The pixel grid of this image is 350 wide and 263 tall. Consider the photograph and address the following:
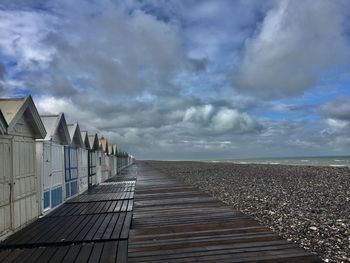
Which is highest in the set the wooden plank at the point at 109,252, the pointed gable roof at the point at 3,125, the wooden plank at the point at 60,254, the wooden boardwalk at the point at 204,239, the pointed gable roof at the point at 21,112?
the pointed gable roof at the point at 21,112

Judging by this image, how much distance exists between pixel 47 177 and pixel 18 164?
8.40ft

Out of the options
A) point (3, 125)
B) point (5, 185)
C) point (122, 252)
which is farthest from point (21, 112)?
point (122, 252)

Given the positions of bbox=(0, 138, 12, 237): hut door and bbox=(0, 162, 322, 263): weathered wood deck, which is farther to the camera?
bbox=(0, 138, 12, 237): hut door

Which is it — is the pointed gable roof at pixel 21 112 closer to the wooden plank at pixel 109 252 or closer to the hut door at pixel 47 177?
the hut door at pixel 47 177

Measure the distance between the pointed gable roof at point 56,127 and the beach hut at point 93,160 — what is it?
6.05 metres

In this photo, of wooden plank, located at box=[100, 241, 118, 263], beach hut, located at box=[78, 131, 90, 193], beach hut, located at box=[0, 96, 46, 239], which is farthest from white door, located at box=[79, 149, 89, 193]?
wooden plank, located at box=[100, 241, 118, 263]

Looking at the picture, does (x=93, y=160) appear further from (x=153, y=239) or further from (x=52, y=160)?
(x=153, y=239)

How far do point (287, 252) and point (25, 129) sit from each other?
6787mm

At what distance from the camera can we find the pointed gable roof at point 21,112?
7.50 meters

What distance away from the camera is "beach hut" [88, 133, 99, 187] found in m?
19.3

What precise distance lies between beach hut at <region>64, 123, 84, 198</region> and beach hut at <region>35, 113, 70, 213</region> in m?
0.77

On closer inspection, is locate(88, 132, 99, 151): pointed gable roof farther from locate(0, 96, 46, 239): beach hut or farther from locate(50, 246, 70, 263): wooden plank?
locate(50, 246, 70, 263): wooden plank

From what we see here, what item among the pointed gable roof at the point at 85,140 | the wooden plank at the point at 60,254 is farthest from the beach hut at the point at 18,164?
the pointed gable roof at the point at 85,140

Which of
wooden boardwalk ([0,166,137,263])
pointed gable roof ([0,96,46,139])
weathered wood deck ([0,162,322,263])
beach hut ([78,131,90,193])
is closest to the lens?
weathered wood deck ([0,162,322,263])
